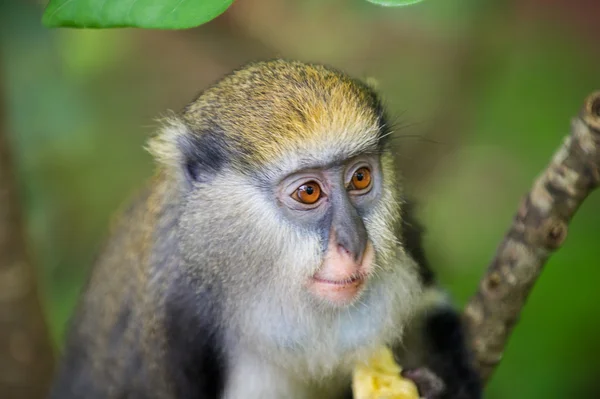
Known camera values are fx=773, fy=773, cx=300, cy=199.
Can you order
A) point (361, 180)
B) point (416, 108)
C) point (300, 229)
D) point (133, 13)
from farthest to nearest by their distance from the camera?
point (416, 108)
point (361, 180)
point (300, 229)
point (133, 13)

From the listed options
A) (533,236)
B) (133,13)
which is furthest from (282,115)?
(533,236)

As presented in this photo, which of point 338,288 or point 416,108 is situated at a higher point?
point 338,288

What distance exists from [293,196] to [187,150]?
50cm

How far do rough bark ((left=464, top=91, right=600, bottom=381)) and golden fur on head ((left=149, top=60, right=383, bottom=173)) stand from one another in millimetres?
684

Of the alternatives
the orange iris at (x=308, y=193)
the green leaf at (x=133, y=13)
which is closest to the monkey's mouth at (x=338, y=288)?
the orange iris at (x=308, y=193)

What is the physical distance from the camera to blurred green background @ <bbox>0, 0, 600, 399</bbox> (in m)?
5.39

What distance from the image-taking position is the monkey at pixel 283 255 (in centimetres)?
276

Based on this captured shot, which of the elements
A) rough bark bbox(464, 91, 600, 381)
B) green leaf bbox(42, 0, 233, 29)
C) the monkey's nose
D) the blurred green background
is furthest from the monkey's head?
the blurred green background

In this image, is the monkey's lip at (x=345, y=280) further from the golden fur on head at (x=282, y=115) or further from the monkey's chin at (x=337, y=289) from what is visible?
the golden fur on head at (x=282, y=115)

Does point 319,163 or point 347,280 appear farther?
point 319,163

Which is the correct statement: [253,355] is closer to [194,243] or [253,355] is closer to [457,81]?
[194,243]

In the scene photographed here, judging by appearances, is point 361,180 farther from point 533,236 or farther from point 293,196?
point 533,236

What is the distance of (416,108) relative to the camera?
6.37 metres

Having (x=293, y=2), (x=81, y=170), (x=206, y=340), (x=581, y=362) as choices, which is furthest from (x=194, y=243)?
(x=81, y=170)
